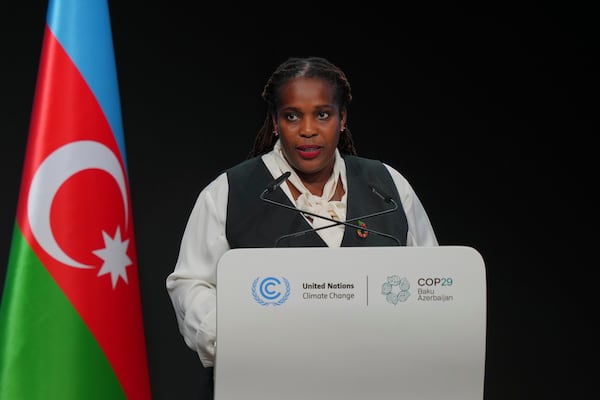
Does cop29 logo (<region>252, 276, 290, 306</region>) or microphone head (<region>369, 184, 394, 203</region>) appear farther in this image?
microphone head (<region>369, 184, 394, 203</region>)

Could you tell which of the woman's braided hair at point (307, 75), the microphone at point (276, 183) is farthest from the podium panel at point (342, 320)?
the woman's braided hair at point (307, 75)

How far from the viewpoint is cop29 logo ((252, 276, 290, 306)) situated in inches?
52.4

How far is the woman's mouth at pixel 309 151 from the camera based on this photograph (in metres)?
1.75

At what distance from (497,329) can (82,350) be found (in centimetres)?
149

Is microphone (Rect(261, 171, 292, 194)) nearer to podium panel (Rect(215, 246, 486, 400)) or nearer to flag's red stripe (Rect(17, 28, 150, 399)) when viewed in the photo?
podium panel (Rect(215, 246, 486, 400))

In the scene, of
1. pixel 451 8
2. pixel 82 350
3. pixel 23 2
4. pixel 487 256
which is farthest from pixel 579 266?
pixel 23 2

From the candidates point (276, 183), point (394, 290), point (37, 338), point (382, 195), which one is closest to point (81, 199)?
point (37, 338)

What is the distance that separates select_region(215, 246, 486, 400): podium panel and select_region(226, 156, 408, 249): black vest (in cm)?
38

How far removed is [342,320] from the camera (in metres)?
1.34

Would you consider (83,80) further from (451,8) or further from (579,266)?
(579,266)

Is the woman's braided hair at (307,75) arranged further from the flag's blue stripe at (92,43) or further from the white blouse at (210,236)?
the flag's blue stripe at (92,43)

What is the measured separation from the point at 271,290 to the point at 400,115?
5.38 ft

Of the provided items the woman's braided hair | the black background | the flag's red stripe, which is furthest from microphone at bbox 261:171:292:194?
the black background

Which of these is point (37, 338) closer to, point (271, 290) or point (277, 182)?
point (277, 182)
